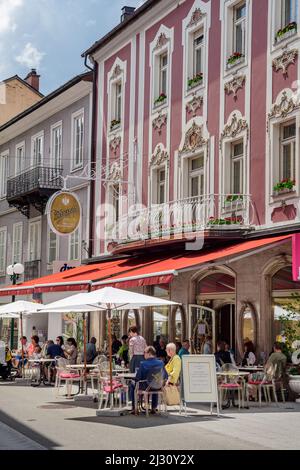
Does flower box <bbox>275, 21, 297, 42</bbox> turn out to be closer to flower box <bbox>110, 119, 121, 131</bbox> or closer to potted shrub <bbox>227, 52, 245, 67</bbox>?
potted shrub <bbox>227, 52, 245, 67</bbox>

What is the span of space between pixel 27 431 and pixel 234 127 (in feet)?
35.6

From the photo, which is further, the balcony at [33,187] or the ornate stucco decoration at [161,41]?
the balcony at [33,187]

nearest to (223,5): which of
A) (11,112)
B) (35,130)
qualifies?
(35,130)

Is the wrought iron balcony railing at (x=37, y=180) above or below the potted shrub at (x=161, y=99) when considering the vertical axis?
below

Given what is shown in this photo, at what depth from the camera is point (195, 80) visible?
893 inches

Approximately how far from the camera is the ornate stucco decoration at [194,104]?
22.4 metres

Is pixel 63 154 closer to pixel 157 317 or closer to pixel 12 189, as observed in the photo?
pixel 12 189

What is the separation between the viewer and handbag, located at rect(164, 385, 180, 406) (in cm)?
1594

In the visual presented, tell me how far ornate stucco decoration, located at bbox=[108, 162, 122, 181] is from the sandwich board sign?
13.0m

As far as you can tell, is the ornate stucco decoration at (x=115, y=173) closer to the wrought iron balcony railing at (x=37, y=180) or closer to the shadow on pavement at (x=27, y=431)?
the wrought iron balcony railing at (x=37, y=180)

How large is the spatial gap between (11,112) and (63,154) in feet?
50.7

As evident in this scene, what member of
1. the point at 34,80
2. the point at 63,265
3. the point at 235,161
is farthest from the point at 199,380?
the point at 34,80

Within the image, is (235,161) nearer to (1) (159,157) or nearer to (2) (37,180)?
(1) (159,157)

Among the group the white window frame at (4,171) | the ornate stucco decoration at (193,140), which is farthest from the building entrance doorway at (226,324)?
the white window frame at (4,171)
